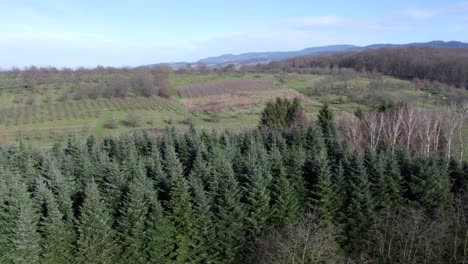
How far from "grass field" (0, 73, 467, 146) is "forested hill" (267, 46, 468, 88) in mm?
10362

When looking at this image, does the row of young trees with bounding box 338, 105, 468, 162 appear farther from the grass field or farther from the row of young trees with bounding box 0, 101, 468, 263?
the grass field

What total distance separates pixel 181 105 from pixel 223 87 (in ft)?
69.0

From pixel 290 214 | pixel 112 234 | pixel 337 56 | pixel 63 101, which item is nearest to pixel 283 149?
pixel 290 214

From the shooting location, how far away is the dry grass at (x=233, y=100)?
8075cm

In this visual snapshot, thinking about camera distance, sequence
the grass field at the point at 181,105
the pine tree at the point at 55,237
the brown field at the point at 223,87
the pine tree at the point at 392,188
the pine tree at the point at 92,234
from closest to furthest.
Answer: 1. the pine tree at the point at 55,237
2. the pine tree at the point at 92,234
3. the pine tree at the point at 392,188
4. the grass field at the point at 181,105
5. the brown field at the point at 223,87

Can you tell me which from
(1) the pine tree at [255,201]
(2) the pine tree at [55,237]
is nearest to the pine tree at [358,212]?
(1) the pine tree at [255,201]

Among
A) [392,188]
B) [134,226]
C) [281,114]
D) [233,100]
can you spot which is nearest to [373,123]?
[281,114]

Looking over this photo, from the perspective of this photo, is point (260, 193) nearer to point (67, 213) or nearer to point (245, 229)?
point (245, 229)

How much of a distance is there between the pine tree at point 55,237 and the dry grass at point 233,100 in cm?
5516

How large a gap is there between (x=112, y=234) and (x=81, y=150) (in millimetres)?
19733

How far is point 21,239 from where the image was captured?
68.9ft

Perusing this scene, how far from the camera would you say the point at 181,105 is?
83750 mm

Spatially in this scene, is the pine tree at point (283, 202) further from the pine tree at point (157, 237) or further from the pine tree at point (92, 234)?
the pine tree at point (92, 234)

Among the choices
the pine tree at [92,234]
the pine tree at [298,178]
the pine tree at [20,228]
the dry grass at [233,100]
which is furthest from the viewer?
the dry grass at [233,100]
